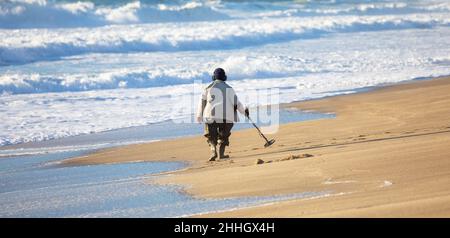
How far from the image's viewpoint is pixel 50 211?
318 inches

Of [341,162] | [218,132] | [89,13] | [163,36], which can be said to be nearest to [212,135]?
[218,132]

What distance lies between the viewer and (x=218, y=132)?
10984mm

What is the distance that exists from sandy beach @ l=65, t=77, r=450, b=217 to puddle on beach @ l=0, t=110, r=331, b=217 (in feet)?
0.94

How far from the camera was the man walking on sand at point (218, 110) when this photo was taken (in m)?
10.8

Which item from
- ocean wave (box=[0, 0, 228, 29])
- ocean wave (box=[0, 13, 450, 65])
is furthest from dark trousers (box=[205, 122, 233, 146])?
ocean wave (box=[0, 0, 228, 29])

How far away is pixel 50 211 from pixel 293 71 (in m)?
17.7

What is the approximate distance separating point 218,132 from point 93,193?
2.50 m

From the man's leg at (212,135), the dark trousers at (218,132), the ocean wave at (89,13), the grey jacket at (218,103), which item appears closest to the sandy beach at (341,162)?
the man's leg at (212,135)

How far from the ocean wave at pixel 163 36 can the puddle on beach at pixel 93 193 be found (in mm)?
20113

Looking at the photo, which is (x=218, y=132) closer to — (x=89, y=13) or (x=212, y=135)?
(x=212, y=135)

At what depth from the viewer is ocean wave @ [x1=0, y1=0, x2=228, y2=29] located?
44.9 m
